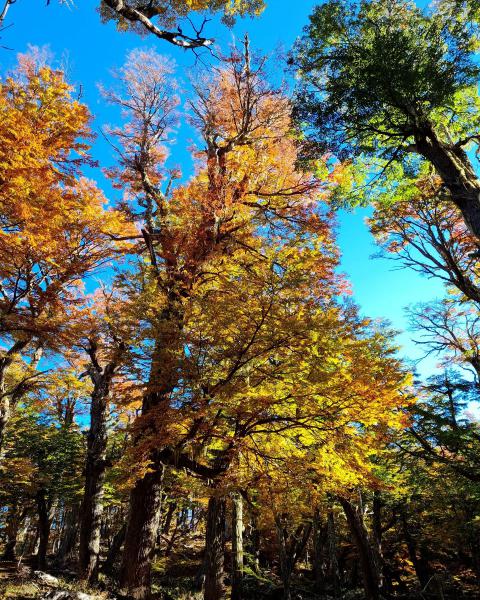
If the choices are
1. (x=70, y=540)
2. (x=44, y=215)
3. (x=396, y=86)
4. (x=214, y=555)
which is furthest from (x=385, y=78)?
(x=70, y=540)

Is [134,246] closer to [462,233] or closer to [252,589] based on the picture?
[462,233]

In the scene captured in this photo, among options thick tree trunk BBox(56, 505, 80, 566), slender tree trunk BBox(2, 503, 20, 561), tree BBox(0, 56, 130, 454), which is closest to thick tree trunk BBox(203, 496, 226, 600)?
tree BBox(0, 56, 130, 454)

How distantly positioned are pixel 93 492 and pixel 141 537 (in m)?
4.64

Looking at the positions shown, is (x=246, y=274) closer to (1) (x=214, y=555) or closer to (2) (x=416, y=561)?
(1) (x=214, y=555)

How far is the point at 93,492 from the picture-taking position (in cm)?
969

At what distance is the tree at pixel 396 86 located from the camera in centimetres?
630

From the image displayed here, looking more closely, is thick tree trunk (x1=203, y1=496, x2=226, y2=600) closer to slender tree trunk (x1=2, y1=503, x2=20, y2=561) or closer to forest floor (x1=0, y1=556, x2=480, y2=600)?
forest floor (x1=0, y1=556, x2=480, y2=600)

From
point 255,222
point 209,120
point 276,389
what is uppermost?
point 209,120

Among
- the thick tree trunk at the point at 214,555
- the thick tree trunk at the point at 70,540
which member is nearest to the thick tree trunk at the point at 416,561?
the thick tree trunk at the point at 214,555

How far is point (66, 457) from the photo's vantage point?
611 inches

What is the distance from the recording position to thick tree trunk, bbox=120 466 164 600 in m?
5.75

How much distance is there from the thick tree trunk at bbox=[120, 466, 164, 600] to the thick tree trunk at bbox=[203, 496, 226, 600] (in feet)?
6.93

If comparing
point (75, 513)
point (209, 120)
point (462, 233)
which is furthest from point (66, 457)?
point (462, 233)

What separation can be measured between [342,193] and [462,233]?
5040 millimetres
